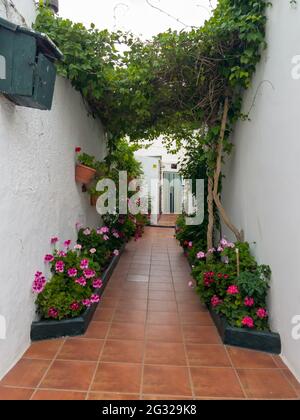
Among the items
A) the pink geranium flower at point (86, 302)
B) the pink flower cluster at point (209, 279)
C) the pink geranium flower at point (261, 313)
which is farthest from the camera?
the pink flower cluster at point (209, 279)

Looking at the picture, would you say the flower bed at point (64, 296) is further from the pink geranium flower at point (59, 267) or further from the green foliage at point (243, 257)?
the green foliage at point (243, 257)

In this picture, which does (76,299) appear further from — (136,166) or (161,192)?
(161,192)

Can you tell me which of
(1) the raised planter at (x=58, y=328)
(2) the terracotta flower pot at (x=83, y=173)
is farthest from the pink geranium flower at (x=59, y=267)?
(2) the terracotta flower pot at (x=83, y=173)

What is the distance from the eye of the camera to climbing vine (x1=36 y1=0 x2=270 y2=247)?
9.02 ft

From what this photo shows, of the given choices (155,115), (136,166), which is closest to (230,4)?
(155,115)

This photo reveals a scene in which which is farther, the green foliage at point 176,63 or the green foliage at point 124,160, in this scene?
the green foliage at point 124,160

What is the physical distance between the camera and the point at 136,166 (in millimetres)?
6480

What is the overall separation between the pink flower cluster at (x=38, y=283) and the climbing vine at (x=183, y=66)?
1.75m

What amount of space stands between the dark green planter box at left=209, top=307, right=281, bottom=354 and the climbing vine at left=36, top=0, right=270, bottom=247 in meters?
1.07

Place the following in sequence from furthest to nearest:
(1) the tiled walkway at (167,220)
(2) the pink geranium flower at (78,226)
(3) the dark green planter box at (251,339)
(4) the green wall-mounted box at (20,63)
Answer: (1) the tiled walkway at (167,220)
(2) the pink geranium flower at (78,226)
(3) the dark green planter box at (251,339)
(4) the green wall-mounted box at (20,63)

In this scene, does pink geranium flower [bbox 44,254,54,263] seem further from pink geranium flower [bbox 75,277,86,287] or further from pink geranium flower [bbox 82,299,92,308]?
pink geranium flower [bbox 82,299,92,308]

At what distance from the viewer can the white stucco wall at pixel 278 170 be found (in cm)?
210
